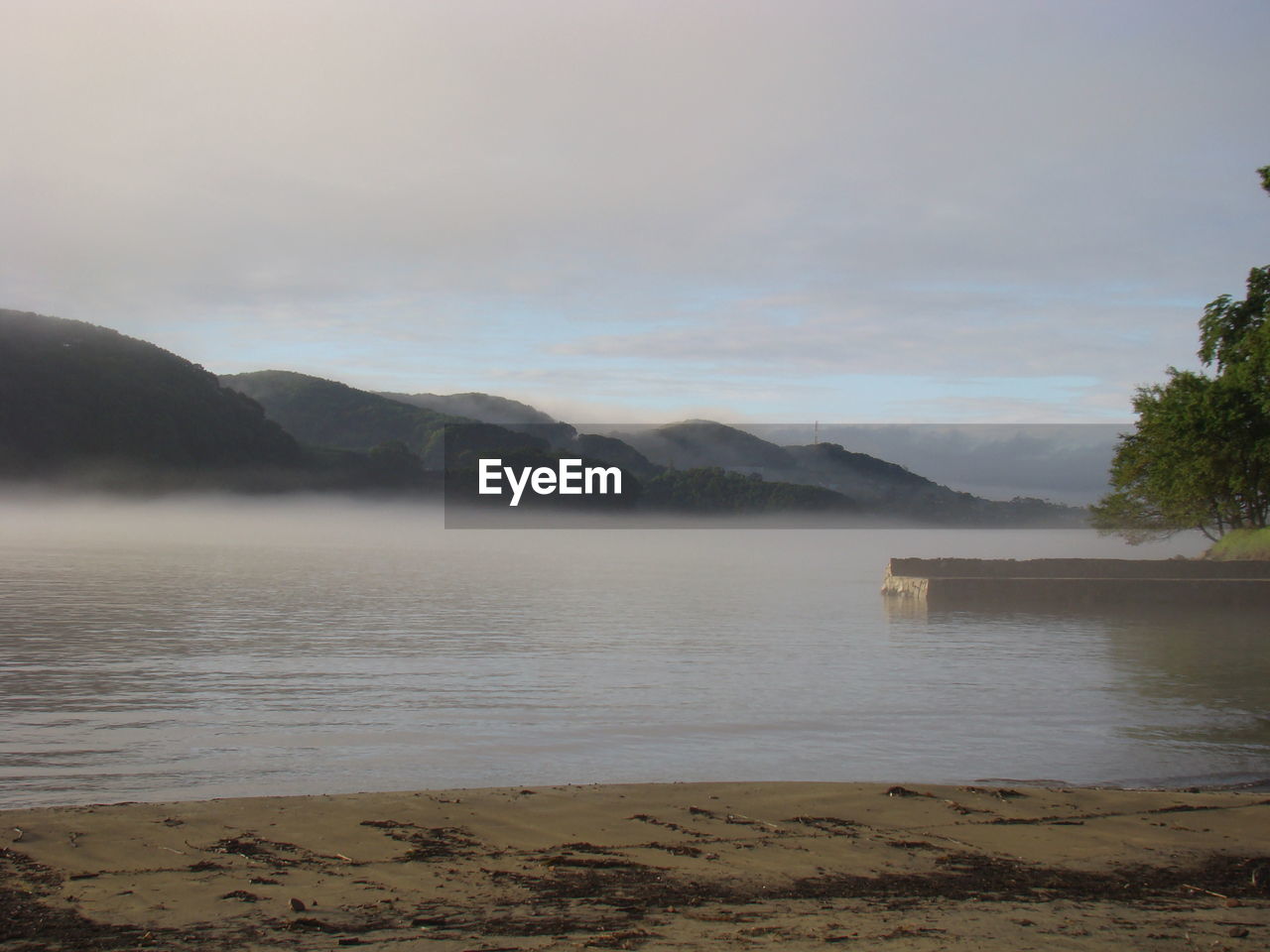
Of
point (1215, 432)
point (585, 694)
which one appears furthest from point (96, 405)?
point (585, 694)

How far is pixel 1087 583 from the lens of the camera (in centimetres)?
3856

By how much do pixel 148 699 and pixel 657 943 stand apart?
12.6 metres

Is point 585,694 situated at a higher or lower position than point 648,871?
lower

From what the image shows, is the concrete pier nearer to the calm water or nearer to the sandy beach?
the calm water

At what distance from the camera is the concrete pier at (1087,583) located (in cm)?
3778

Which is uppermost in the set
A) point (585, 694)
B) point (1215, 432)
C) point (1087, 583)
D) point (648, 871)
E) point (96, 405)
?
point (96, 405)

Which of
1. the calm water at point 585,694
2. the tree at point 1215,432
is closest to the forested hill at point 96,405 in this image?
the calm water at point 585,694

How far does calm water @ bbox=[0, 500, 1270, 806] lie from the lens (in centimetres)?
1177

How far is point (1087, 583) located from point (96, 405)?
6905 inches

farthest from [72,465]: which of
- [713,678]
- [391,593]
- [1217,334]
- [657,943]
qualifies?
[657,943]

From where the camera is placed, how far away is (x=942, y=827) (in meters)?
8.63

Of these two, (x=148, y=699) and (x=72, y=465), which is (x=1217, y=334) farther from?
(x=72, y=465)

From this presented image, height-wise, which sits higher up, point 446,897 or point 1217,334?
point 1217,334

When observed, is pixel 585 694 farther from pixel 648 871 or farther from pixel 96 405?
pixel 96 405
